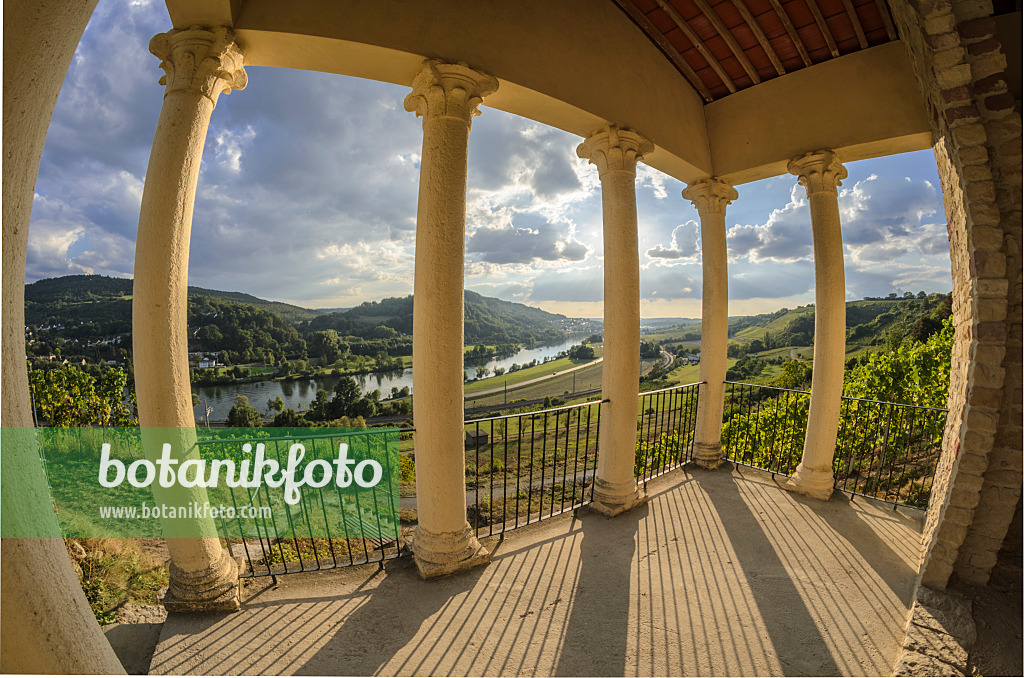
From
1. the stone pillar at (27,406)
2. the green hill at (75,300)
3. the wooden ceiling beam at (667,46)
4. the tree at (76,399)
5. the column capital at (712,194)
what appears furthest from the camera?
the green hill at (75,300)

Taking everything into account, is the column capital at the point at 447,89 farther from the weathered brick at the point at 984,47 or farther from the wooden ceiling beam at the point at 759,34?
the weathered brick at the point at 984,47

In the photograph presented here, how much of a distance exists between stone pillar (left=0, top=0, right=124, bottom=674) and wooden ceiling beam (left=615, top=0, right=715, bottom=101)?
5.47m

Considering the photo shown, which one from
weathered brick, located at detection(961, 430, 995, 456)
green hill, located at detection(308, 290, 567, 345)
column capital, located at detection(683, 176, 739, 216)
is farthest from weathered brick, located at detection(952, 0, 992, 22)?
green hill, located at detection(308, 290, 567, 345)

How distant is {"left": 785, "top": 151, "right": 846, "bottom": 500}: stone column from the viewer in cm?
528

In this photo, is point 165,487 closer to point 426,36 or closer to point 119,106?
point 426,36

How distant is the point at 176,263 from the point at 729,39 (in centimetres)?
640

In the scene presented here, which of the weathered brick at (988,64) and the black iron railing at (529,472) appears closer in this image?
the weathered brick at (988,64)

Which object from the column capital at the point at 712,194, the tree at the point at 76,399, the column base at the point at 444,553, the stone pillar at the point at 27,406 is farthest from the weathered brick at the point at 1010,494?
the tree at the point at 76,399

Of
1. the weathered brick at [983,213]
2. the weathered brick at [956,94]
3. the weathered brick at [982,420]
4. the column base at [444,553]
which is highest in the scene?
the weathered brick at [956,94]

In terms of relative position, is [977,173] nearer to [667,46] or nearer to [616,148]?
[616,148]

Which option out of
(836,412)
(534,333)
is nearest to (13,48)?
(836,412)

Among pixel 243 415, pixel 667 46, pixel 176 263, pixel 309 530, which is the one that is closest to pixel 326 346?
pixel 243 415

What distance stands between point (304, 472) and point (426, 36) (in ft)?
13.2

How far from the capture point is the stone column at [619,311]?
4.71 metres
